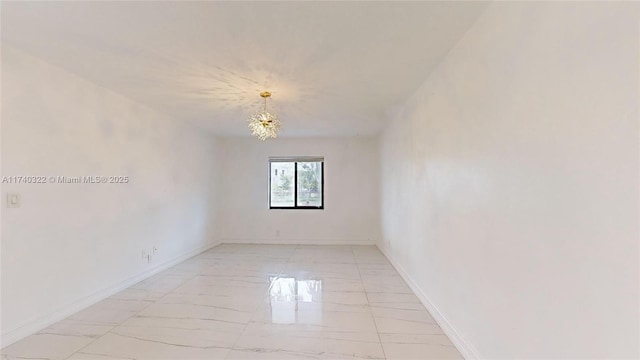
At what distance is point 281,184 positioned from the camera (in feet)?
23.2

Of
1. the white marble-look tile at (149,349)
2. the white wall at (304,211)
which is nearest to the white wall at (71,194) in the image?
the white marble-look tile at (149,349)

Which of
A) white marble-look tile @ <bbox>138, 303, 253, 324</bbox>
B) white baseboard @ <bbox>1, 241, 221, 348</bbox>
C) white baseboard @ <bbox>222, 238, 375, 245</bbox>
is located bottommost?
white marble-look tile @ <bbox>138, 303, 253, 324</bbox>

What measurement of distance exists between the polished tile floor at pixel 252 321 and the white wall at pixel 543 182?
572mm

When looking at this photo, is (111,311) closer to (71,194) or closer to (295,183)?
(71,194)

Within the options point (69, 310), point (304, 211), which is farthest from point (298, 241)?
point (69, 310)

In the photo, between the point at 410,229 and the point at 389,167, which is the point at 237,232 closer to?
the point at 389,167

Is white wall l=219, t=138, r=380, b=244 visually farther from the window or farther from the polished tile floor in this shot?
the polished tile floor

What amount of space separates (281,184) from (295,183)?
0.31 metres

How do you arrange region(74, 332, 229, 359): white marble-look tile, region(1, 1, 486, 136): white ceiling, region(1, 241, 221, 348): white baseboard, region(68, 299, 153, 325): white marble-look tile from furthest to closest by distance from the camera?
1. region(68, 299, 153, 325): white marble-look tile
2. region(1, 241, 221, 348): white baseboard
3. region(74, 332, 229, 359): white marble-look tile
4. region(1, 1, 486, 136): white ceiling

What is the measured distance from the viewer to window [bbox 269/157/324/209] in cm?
700

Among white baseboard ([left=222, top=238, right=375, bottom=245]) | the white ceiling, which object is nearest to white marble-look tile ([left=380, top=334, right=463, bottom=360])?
the white ceiling

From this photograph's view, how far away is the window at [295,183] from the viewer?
23.0 feet

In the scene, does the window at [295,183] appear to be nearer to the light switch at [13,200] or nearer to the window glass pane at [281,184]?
the window glass pane at [281,184]

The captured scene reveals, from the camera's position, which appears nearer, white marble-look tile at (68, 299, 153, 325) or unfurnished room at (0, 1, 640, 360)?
unfurnished room at (0, 1, 640, 360)
